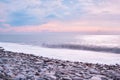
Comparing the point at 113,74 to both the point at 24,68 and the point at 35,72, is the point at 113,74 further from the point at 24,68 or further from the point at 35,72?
the point at 24,68

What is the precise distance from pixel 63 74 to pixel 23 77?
1.02 meters

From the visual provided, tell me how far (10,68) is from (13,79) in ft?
3.80

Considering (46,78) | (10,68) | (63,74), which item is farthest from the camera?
(10,68)

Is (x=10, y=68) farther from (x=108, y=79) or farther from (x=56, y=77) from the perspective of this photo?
(x=108, y=79)

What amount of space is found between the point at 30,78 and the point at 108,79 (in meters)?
1.81

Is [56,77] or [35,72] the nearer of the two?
[56,77]

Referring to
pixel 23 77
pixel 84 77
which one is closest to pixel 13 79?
pixel 23 77

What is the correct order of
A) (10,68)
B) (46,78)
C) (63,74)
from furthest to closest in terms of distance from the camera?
(10,68) < (63,74) < (46,78)

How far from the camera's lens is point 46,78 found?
5727mm

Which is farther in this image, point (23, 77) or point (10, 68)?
point (10, 68)

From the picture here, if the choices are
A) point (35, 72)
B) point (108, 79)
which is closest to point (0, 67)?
point (35, 72)

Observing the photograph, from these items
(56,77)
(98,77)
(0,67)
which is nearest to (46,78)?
(56,77)

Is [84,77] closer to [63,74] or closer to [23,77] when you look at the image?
[63,74]

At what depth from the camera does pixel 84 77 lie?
6043mm
